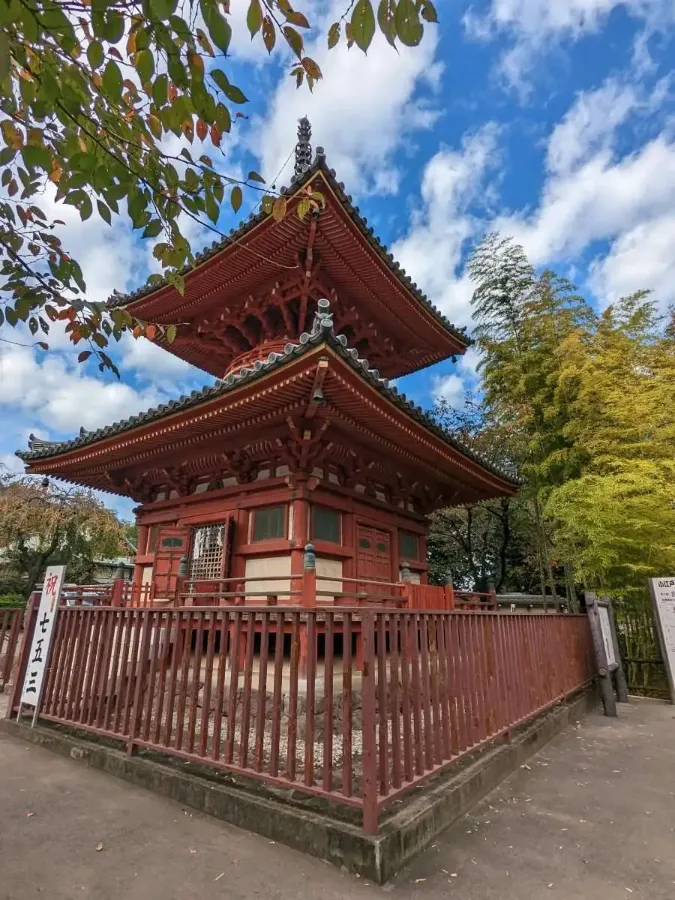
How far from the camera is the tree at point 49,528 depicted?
57.3 ft

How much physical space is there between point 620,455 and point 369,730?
26.0 ft

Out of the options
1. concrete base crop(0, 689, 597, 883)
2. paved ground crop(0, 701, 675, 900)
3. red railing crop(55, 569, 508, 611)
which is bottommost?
paved ground crop(0, 701, 675, 900)

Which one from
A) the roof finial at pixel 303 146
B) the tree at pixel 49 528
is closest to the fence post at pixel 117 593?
the roof finial at pixel 303 146

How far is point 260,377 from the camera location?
19.1 ft

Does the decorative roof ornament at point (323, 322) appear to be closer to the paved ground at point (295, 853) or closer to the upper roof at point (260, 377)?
the upper roof at point (260, 377)

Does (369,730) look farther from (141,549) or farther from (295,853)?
(141,549)

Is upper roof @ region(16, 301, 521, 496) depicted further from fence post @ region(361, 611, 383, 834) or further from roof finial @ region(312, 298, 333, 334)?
fence post @ region(361, 611, 383, 834)

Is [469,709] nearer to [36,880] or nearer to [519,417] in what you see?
[36,880]

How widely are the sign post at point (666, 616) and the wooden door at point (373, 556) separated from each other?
4.40 metres

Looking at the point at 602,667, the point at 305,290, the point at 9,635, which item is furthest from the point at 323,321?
the point at 9,635

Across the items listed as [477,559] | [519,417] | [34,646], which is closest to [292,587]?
[34,646]

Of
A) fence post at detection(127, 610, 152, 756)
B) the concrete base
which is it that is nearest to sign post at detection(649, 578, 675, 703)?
the concrete base

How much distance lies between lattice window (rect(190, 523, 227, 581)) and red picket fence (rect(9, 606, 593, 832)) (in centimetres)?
269

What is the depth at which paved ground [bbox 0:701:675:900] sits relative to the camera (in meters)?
2.59
